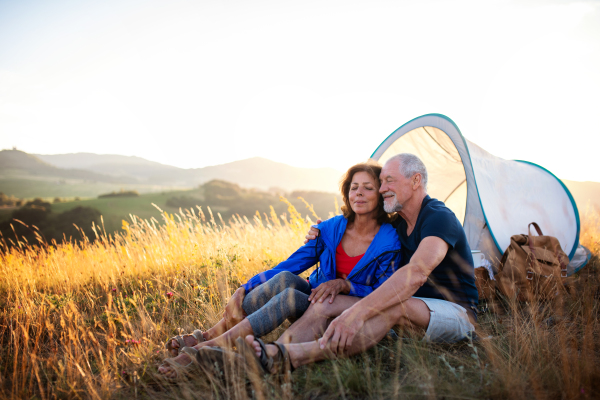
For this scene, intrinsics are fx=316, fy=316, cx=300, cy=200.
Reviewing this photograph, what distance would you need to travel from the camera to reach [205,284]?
3.50 m

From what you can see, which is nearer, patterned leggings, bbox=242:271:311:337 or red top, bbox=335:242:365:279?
patterned leggings, bbox=242:271:311:337

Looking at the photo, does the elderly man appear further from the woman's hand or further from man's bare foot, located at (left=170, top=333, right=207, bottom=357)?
man's bare foot, located at (left=170, top=333, right=207, bottom=357)

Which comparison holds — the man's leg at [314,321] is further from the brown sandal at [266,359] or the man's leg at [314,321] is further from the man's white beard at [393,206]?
the man's white beard at [393,206]

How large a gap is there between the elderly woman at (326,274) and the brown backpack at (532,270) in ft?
4.92

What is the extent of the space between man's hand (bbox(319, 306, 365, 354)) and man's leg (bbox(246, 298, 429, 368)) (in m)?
0.04

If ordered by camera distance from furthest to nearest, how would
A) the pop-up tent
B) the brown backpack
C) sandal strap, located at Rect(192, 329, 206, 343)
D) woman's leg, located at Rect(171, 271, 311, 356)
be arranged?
the pop-up tent, the brown backpack, woman's leg, located at Rect(171, 271, 311, 356), sandal strap, located at Rect(192, 329, 206, 343)

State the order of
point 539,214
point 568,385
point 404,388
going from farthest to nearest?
point 539,214 → point 404,388 → point 568,385

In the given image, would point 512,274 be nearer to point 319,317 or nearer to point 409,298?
point 409,298

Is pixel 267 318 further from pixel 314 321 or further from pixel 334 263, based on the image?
pixel 334 263

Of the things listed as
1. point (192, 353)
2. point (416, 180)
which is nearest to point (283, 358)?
point (192, 353)

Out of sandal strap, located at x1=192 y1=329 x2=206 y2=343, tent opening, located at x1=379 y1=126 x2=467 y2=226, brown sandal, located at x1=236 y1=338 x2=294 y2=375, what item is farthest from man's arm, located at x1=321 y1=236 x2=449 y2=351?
tent opening, located at x1=379 y1=126 x2=467 y2=226

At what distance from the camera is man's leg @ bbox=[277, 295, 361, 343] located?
202 cm

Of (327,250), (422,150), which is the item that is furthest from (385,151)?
(327,250)

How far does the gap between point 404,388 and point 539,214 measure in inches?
141
